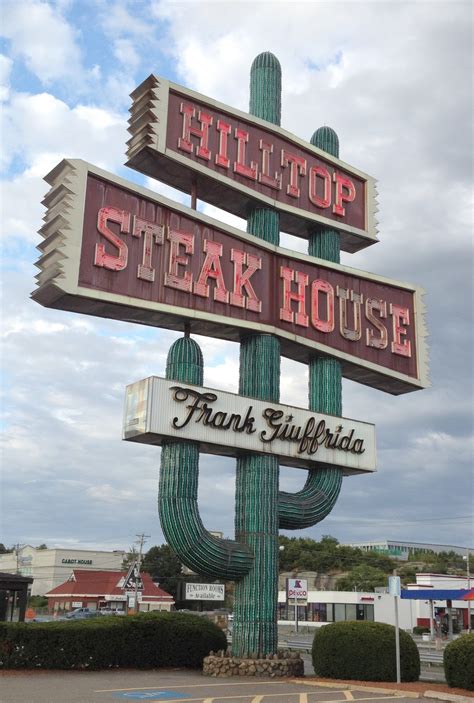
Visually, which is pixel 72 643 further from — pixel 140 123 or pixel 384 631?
pixel 140 123

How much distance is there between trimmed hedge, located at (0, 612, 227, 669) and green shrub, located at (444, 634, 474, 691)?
8310mm

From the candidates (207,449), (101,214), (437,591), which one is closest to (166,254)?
(101,214)

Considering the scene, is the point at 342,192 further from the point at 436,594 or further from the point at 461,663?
the point at 436,594

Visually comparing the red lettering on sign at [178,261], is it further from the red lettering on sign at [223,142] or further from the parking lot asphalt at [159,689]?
the parking lot asphalt at [159,689]

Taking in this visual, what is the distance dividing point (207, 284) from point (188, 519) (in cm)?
696

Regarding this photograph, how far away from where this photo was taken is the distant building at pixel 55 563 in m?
99.2

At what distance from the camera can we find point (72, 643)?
68.5 ft

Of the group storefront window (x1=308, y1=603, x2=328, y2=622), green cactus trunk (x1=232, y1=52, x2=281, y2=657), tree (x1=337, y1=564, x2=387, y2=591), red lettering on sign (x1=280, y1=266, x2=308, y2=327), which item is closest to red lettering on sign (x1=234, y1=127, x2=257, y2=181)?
green cactus trunk (x1=232, y1=52, x2=281, y2=657)

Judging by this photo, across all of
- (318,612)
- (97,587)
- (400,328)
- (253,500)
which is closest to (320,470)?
(253,500)

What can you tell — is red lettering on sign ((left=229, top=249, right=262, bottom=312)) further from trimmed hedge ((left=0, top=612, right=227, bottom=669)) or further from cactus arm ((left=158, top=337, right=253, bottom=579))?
trimmed hedge ((left=0, top=612, right=227, bottom=669))

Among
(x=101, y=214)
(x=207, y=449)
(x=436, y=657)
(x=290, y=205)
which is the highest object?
(x=290, y=205)

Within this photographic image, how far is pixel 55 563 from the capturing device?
326 feet

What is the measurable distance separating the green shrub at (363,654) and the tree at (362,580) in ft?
221

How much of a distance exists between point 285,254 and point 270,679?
42.6 feet
